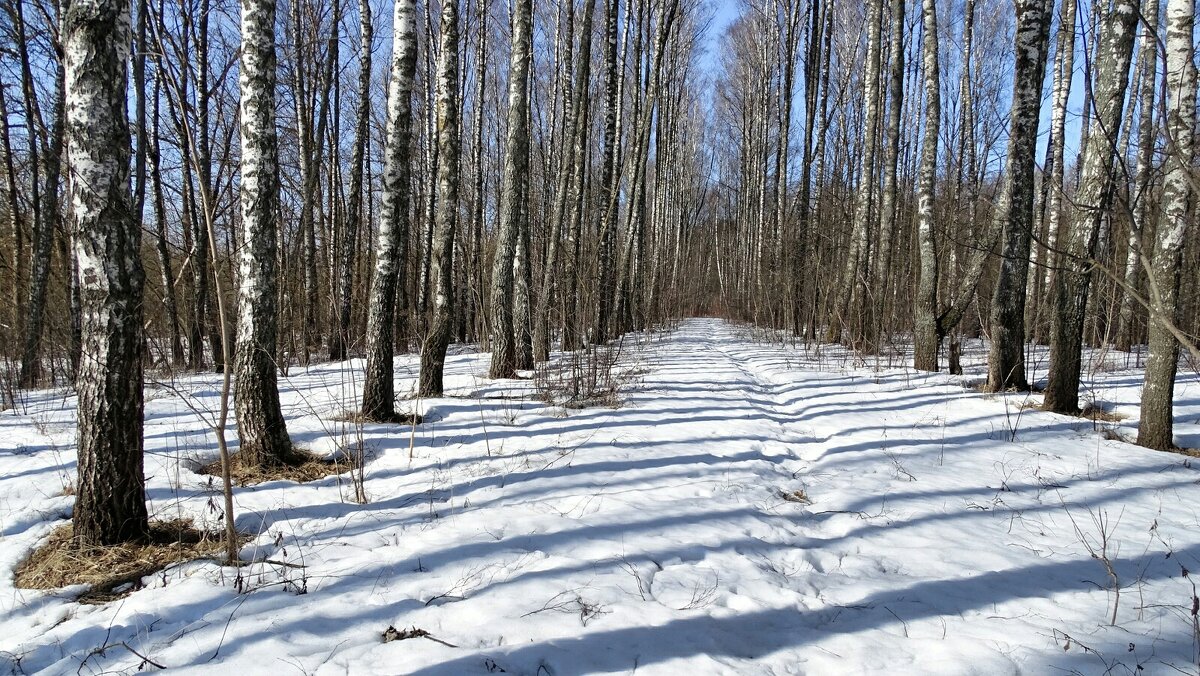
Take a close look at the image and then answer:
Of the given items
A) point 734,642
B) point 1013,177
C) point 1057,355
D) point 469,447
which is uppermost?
point 1013,177

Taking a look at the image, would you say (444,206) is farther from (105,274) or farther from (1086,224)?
(1086,224)

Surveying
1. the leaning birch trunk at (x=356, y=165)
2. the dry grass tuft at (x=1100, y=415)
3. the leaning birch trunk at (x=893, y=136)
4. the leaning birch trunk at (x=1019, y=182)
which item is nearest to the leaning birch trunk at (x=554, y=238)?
the leaning birch trunk at (x=356, y=165)

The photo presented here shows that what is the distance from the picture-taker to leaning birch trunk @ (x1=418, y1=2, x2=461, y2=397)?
272 inches

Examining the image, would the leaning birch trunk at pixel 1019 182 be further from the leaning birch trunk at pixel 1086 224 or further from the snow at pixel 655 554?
the snow at pixel 655 554

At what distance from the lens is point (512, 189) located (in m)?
7.93

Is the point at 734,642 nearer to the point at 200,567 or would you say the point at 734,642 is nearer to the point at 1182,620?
the point at 1182,620

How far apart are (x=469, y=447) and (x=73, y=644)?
9.31 feet

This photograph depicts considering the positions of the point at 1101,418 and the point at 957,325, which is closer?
the point at 1101,418

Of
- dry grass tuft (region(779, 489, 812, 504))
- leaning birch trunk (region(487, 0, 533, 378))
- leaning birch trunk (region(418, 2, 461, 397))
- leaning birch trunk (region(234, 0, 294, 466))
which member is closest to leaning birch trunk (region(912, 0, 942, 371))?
leaning birch trunk (region(487, 0, 533, 378))

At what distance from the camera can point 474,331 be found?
1944cm

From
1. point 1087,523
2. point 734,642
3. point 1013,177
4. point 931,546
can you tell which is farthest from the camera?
point 1013,177

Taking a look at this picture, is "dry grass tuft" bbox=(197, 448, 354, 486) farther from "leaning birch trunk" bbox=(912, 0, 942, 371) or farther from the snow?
"leaning birch trunk" bbox=(912, 0, 942, 371)

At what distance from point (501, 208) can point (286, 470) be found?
23.8ft

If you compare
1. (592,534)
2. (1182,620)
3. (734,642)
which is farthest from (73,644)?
(1182,620)
